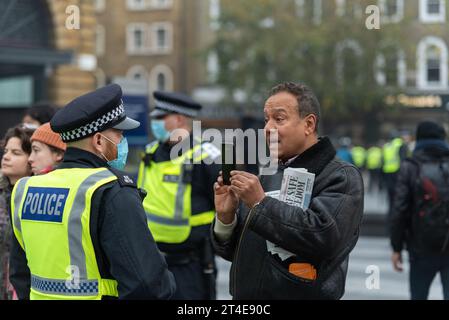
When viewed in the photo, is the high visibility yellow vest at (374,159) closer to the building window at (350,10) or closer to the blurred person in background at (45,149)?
the building window at (350,10)

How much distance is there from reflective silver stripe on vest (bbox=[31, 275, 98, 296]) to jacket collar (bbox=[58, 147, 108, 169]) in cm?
44

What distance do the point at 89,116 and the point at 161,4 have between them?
1536 inches

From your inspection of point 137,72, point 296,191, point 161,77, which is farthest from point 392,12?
point 296,191

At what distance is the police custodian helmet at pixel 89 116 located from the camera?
2930mm

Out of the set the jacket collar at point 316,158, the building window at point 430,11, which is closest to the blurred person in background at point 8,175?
the jacket collar at point 316,158

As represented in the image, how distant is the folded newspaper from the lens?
9.91ft

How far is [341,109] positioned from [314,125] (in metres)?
28.9

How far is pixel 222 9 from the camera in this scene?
32.8 meters

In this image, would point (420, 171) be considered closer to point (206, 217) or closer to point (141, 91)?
point (206, 217)

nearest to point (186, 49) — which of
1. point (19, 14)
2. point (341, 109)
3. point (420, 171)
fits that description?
point (341, 109)

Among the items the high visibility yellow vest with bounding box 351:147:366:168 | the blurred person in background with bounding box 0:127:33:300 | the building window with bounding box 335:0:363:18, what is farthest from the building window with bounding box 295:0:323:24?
the blurred person in background with bounding box 0:127:33:300

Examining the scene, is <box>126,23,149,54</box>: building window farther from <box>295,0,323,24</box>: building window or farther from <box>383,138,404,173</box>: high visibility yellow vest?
<box>383,138,404,173</box>: high visibility yellow vest
